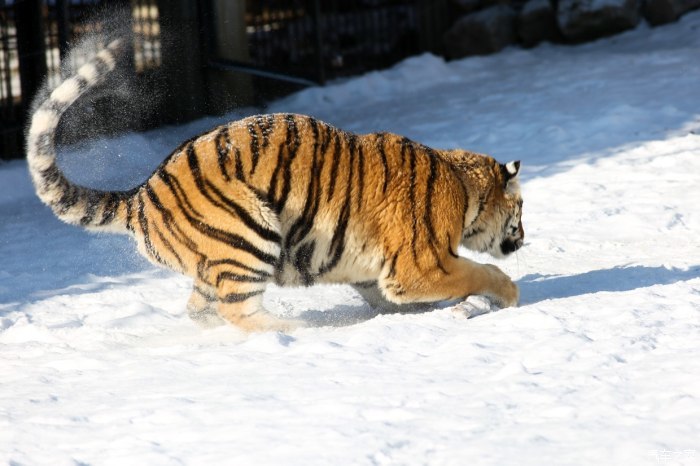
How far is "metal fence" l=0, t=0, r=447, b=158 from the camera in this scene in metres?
8.46

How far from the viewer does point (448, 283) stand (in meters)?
4.46

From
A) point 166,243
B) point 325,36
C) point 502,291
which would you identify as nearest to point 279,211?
point 166,243

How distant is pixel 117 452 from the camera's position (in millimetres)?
3148

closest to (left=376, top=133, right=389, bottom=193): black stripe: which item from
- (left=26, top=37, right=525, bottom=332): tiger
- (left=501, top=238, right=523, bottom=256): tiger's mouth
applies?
(left=26, top=37, right=525, bottom=332): tiger

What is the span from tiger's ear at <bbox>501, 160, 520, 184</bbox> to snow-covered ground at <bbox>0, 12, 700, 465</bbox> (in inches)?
21.5

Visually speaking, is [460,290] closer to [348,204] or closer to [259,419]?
[348,204]

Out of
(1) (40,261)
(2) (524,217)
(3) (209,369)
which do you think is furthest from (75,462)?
(2) (524,217)

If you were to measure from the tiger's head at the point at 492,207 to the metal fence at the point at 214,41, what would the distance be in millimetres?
4221

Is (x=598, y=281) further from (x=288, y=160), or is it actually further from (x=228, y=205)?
(x=228, y=205)

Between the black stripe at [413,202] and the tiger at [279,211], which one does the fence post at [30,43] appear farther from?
the black stripe at [413,202]

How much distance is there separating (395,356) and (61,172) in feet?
5.11

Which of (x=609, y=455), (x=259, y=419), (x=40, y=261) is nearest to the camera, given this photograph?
(x=609, y=455)

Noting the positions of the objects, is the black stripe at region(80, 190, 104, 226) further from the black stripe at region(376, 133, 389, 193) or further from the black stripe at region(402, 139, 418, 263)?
the black stripe at region(402, 139, 418, 263)

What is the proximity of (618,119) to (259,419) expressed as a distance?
5.78 metres
